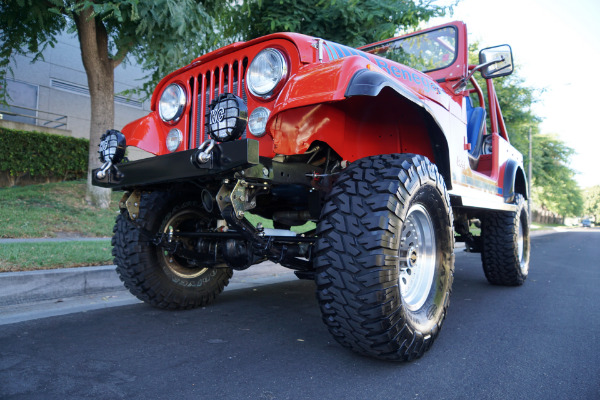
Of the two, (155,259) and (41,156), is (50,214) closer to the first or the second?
(41,156)

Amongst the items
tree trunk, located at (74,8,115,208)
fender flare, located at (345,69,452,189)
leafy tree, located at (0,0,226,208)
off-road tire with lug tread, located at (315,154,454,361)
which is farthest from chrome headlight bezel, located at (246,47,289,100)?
tree trunk, located at (74,8,115,208)

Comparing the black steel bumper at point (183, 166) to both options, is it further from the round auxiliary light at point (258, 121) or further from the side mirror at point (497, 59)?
the side mirror at point (497, 59)

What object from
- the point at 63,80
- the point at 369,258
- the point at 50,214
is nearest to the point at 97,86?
the point at 50,214

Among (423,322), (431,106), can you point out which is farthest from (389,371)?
(431,106)

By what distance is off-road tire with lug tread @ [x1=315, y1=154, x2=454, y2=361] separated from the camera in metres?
2.09

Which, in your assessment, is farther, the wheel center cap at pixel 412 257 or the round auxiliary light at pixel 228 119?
the wheel center cap at pixel 412 257

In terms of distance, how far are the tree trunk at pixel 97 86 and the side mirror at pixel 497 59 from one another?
736cm

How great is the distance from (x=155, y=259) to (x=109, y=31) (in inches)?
295

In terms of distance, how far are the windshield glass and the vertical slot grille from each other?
6.88 feet

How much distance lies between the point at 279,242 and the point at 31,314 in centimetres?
214

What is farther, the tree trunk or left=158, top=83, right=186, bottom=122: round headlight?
the tree trunk

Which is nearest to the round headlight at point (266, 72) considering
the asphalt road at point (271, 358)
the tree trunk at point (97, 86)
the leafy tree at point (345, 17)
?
the asphalt road at point (271, 358)

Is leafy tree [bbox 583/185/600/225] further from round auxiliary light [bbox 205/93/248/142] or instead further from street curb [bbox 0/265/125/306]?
round auxiliary light [bbox 205/93/248/142]

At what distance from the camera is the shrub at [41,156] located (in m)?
10.7
